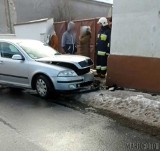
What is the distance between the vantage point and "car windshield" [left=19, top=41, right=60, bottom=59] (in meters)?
8.14

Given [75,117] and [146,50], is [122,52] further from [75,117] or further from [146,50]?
[75,117]

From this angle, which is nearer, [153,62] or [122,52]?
[153,62]

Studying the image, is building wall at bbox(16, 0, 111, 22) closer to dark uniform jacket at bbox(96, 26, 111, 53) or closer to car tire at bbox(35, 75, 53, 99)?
dark uniform jacket at bbox(96, 26, 111, 53)

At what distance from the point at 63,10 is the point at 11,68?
22.0 m

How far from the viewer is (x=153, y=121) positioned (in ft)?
18.4

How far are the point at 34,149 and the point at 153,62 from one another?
4.16 metres

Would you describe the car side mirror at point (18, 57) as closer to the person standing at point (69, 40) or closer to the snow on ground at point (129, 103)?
the snow on ground at point (129, 103)

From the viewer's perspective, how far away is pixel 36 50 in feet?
27.5

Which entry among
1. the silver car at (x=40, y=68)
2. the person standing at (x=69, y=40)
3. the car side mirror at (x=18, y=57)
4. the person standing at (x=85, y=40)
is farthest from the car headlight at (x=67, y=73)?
the person standing at (x=69, y=40)

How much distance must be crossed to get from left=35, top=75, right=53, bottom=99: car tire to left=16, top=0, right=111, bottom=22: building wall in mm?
19658

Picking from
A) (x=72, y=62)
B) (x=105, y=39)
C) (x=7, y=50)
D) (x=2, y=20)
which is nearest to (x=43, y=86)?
(x=72, y=62)

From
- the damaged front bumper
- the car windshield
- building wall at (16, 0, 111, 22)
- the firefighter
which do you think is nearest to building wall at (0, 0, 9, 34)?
building wall at (16, 0, 111, 22)

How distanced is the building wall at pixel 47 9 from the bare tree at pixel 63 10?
14cm

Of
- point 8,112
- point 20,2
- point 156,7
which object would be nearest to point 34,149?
point 8,112
